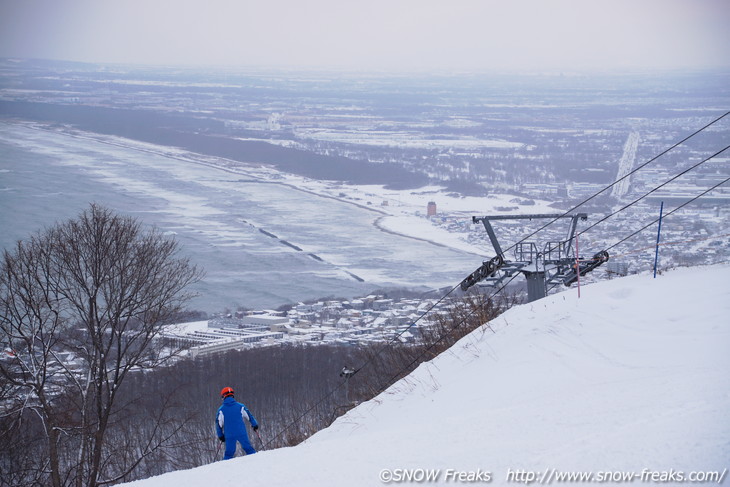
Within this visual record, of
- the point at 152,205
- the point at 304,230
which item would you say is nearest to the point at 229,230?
the point at 304,230

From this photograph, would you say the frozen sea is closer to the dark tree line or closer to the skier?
the dark tree line

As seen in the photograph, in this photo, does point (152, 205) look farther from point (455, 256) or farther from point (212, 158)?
point (212, 158)

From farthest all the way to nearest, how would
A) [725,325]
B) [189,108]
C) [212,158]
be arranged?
[189,108] → [212,158] → [725,325]

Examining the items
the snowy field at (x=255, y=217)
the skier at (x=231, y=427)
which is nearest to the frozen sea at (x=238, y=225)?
the snowy field at (x=255, y=217)

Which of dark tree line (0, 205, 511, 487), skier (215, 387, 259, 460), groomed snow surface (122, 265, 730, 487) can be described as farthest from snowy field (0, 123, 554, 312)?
skier (215, 387, 259, 460)

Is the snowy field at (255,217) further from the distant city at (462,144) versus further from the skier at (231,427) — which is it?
the skier at (231,427)

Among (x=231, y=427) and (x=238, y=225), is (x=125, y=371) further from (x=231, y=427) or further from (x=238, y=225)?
(x=238, y=225)
